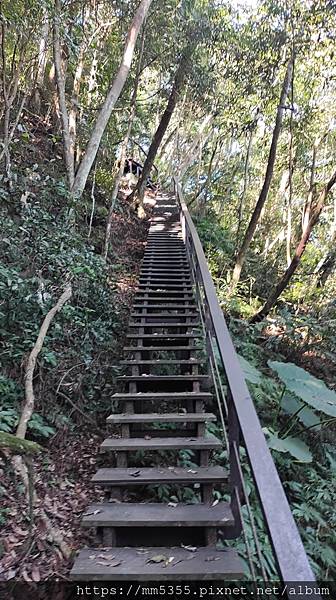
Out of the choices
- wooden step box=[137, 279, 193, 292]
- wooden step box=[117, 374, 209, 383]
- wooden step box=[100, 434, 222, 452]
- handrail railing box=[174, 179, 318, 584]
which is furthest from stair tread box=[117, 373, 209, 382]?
wooden step box=[137, 279, 193, 292]

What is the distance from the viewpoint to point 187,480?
→ 260cm

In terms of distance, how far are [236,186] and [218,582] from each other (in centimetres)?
1535

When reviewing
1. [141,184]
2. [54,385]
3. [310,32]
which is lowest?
[54,385]

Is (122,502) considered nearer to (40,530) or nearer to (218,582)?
(40,530)

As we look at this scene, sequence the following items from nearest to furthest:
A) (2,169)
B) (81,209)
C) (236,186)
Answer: (2,169) → (81,209) → (236,186)

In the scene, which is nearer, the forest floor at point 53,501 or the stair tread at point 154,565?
the stair tread at point 154,565

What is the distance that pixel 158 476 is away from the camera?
2648 millimetres

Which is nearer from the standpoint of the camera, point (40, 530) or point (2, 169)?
point (40, 530)

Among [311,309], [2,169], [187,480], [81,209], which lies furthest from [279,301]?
[187,480]

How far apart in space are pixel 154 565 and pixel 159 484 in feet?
2.05

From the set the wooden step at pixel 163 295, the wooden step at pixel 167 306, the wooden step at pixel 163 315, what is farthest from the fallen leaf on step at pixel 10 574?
the wooden step at pixel 163 295

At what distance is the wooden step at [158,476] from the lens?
8.49 feet

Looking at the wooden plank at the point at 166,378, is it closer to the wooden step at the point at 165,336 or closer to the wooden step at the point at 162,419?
the wooden step at the point at 162,419

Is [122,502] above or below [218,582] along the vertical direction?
above
